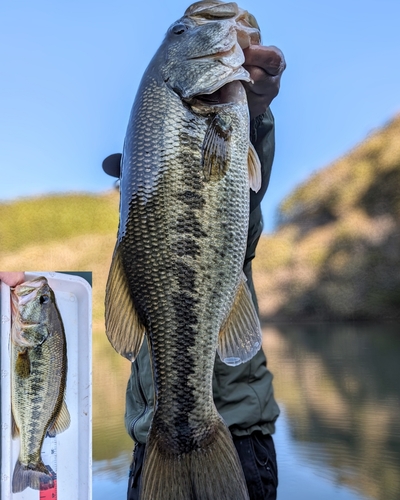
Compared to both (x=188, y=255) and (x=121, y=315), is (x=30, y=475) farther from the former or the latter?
(x=188, y=255)

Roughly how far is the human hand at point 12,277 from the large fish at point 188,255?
A: 28.4 inches

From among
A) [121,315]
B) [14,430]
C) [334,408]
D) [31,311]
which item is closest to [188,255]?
[121,315]

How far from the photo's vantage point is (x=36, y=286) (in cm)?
143

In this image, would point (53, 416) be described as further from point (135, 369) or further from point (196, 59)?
point (196, 59)

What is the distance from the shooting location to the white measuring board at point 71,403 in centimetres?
139

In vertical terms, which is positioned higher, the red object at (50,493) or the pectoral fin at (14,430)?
the pectoral fin at (14,430)

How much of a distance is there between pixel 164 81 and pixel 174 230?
228 millimetres

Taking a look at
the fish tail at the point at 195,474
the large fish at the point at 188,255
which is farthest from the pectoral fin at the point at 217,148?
the fish tail at the point at 195,474

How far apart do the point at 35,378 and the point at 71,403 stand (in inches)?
4.5

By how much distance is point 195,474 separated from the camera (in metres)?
0.75

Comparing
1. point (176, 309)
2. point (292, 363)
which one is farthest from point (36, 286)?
point (292, 363)

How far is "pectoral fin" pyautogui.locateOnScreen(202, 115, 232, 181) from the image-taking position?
0.74 m

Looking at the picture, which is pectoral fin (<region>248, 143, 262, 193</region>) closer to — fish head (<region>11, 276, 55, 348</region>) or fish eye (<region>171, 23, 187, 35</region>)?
fish eye (<region>171, 23, 187, 35</region>)

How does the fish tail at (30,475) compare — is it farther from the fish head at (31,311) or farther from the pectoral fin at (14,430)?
the fish head at (31,311)
